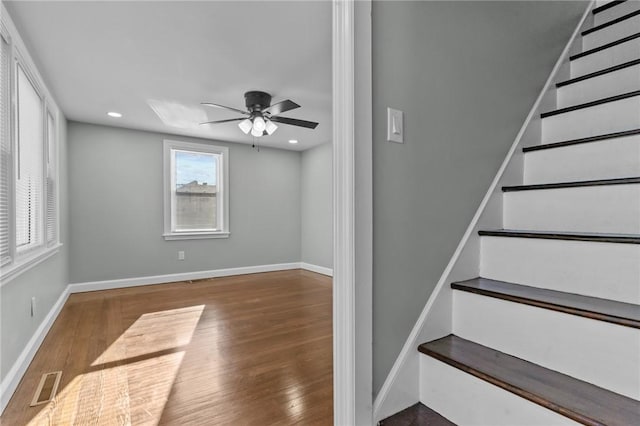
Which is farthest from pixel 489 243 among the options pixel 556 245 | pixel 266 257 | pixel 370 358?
pixel 266 257

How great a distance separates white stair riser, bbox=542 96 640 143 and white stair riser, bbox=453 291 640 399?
115 cm

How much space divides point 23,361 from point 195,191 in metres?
3.25

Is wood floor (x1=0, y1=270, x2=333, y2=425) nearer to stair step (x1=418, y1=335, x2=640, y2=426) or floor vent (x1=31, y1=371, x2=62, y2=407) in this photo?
floor vent (x1=31, y1=371, x2=62, y2=407)

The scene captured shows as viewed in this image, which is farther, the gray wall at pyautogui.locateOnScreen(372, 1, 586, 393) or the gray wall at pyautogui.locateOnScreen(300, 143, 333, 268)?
the gray wall at pyautogui.locateOnScreen(300, 143, 333, 268)

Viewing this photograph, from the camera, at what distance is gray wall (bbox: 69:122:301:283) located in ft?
13.6

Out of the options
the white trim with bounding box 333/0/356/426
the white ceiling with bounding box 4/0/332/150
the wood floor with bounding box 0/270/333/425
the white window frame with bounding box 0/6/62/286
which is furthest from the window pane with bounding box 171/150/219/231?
the white trim with bounding box 333/0/356/426

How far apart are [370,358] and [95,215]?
4517 mm

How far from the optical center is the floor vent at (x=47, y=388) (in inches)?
69.0

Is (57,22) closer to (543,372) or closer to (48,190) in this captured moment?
(48,190)

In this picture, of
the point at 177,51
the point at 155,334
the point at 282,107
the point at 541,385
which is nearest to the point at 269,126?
the point at 282,107

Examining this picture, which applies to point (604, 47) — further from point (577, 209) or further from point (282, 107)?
point (282, 107)

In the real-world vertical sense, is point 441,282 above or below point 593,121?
below

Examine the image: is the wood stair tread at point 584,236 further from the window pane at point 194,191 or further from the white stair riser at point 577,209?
the window pane at point 194,191

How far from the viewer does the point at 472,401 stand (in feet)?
3.48
